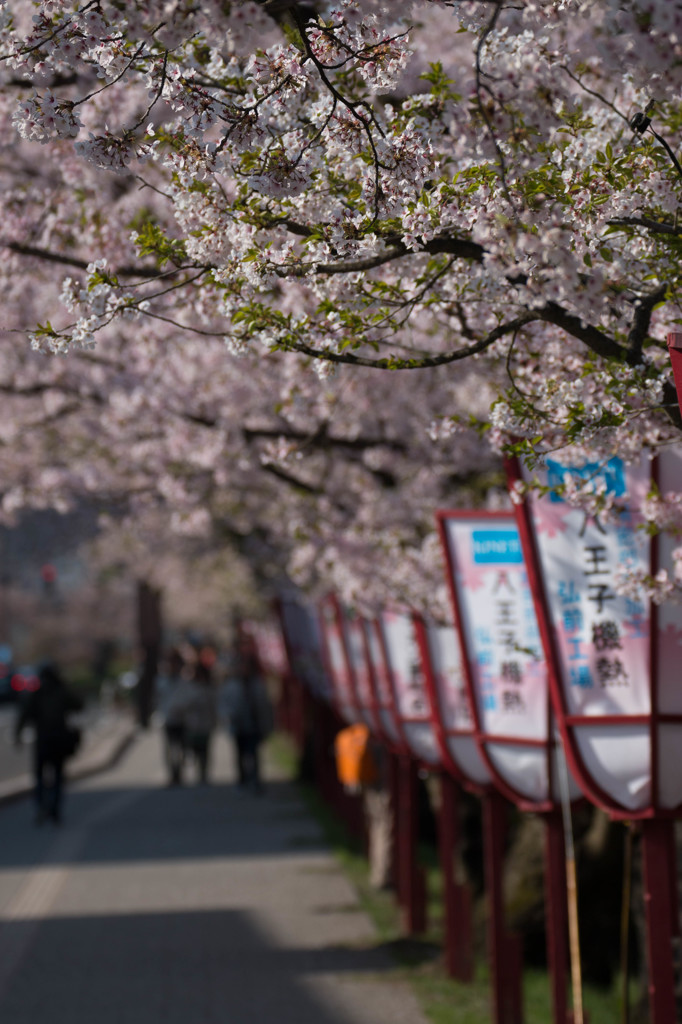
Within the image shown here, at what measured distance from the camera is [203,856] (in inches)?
517

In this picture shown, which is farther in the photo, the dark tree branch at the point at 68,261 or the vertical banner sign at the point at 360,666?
the vertical banner sign at the point at 360,666

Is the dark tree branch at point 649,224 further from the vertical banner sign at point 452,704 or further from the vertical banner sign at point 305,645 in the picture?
the vertical banner sign at point 305,645

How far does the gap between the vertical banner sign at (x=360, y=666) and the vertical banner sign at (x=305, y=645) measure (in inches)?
93.4

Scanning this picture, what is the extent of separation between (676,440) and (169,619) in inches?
2478

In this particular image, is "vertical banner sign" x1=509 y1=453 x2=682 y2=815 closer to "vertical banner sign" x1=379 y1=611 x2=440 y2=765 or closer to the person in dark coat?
"vertical banner sign" x1=379 y1=611 x2=440 y2=765

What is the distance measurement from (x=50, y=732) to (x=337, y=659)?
12.8ft

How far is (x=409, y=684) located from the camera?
909cm

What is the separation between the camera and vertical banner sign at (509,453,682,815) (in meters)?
4.86

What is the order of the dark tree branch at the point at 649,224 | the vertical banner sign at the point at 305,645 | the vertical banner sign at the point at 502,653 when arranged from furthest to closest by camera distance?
the vertical banner sign at the point at 305,645 < the vertical banner sign at the point at 502,653 < the dark tree branch at the point at 649,224

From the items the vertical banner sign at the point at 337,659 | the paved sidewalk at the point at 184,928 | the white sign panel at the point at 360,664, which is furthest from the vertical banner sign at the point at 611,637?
the vertical banner sign at the point at 337,659

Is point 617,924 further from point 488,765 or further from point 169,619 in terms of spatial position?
point 169,619

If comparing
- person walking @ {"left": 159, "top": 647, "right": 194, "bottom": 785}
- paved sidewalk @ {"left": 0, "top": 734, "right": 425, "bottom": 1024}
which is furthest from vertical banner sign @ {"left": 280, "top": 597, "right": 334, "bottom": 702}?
paved sidewalk @ {"left": 0, "top": 734, "right": 425, "bottom": 1024}

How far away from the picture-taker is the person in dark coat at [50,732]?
50.3 ft

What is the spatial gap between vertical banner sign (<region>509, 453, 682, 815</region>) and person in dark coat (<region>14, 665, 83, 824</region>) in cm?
1101
